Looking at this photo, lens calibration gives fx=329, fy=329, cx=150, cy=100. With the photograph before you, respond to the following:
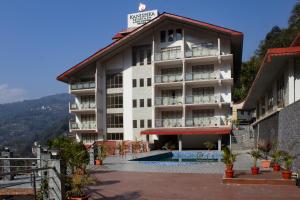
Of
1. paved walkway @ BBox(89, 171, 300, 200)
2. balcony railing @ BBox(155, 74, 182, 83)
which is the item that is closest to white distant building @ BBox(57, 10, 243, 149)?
balcony railing @ BBox(155, 74, 182, 83)

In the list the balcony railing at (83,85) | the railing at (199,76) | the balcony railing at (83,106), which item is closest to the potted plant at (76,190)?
the railing at (199,76)

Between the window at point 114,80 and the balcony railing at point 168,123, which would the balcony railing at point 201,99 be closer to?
the balcony railing at point 168,123

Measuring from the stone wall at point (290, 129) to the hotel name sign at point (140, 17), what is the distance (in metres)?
31.8

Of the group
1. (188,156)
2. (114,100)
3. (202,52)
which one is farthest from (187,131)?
(114,100)

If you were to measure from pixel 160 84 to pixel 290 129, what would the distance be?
2458cm

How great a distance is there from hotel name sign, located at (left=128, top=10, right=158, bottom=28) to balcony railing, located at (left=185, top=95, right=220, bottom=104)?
14319 mm

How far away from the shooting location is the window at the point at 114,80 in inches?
1649

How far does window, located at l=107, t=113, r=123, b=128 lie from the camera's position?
41.7 m

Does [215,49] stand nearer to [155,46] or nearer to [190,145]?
[155,46]

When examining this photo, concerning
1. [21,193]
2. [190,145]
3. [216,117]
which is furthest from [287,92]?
[190,145]

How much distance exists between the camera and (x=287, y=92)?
16188 mm

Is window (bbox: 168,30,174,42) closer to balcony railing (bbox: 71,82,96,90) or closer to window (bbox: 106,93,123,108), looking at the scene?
window (bbox: 106,93,123,108)

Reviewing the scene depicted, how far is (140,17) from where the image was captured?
4672 centimetres

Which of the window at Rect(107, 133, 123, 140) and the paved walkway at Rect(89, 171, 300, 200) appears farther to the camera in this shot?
the window at Rect(107, 133, 123, 140)
